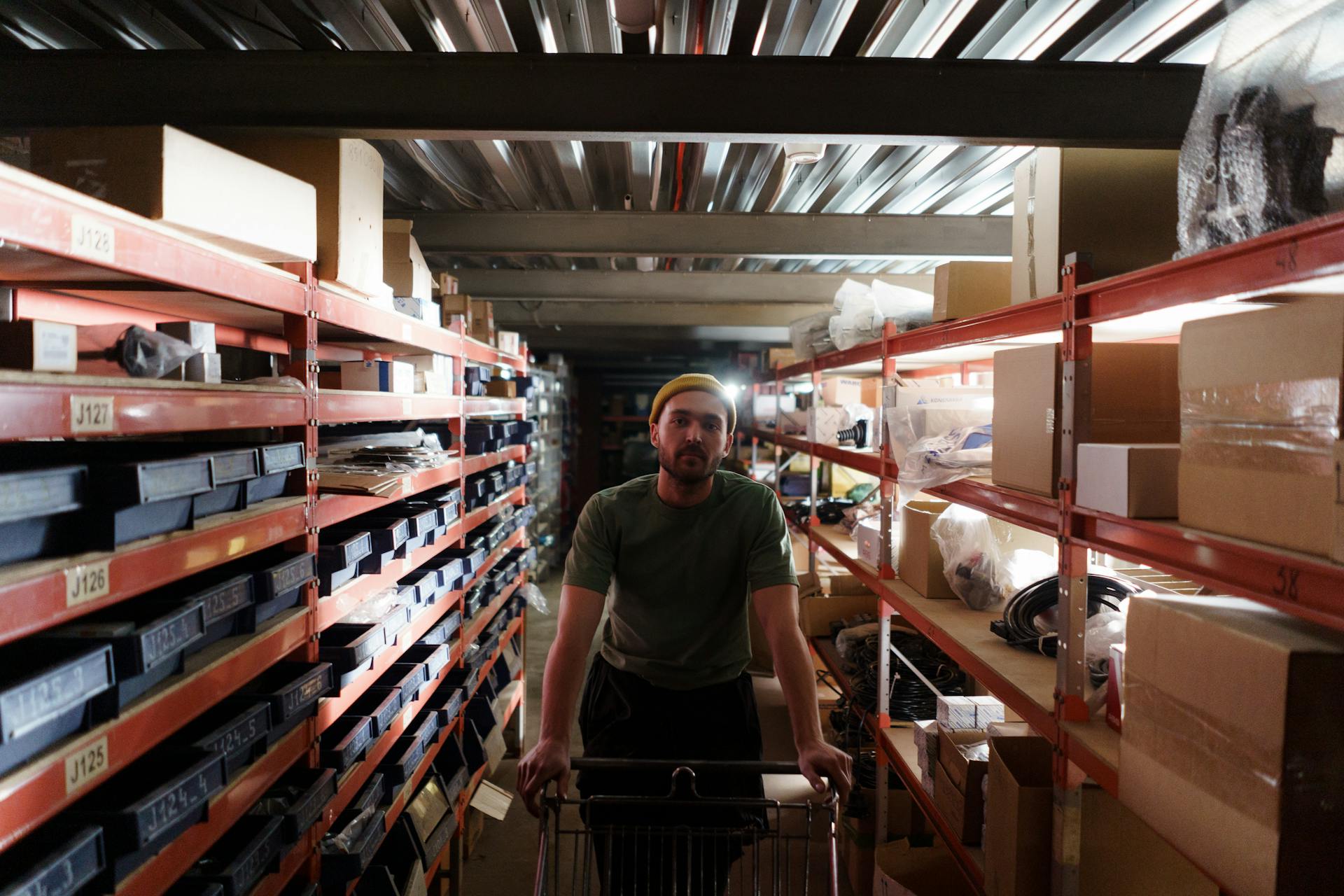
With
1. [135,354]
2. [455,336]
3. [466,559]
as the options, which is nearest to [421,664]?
[466,559]

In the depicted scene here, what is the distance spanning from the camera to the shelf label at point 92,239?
1.16 m

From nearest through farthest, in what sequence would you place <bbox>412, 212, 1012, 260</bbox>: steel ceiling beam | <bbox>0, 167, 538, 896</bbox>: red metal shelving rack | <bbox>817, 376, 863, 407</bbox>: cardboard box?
<bbox>0, 167, 538, 896</bbox>: red metal shelving rack
<bbox>412, 212, 1012, 260</bbox>: steel ceiling beam
<bbox>817, 376, 863, 407</bbox>: cardboard box

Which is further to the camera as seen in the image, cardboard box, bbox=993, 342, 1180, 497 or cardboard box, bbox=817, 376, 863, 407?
cardboard box, bbox=817, 376, 863, 407

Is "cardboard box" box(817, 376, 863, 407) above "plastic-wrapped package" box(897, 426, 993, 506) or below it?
above

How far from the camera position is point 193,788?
1401 millimetres

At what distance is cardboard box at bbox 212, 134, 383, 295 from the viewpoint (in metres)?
2.16

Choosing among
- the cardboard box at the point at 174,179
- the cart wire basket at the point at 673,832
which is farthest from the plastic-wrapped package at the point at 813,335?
the cardboard box at the point at 174,179

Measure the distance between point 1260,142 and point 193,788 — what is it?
216 cm

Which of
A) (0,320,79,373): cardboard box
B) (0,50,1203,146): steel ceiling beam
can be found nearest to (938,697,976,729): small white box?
(0,50,1203,146): steel ceiling beam

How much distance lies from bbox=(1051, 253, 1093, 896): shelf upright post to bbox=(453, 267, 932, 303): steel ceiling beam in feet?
12.2

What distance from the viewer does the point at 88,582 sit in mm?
1182

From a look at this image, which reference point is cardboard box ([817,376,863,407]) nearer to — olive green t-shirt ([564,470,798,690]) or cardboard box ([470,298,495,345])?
cardboard box ([470,298,495,345])

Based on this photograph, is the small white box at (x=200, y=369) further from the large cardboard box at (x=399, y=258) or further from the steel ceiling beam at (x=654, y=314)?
the steel ceiling beam at (x=654, y=314)

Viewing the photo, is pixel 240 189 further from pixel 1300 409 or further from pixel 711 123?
pixel 1300 409
